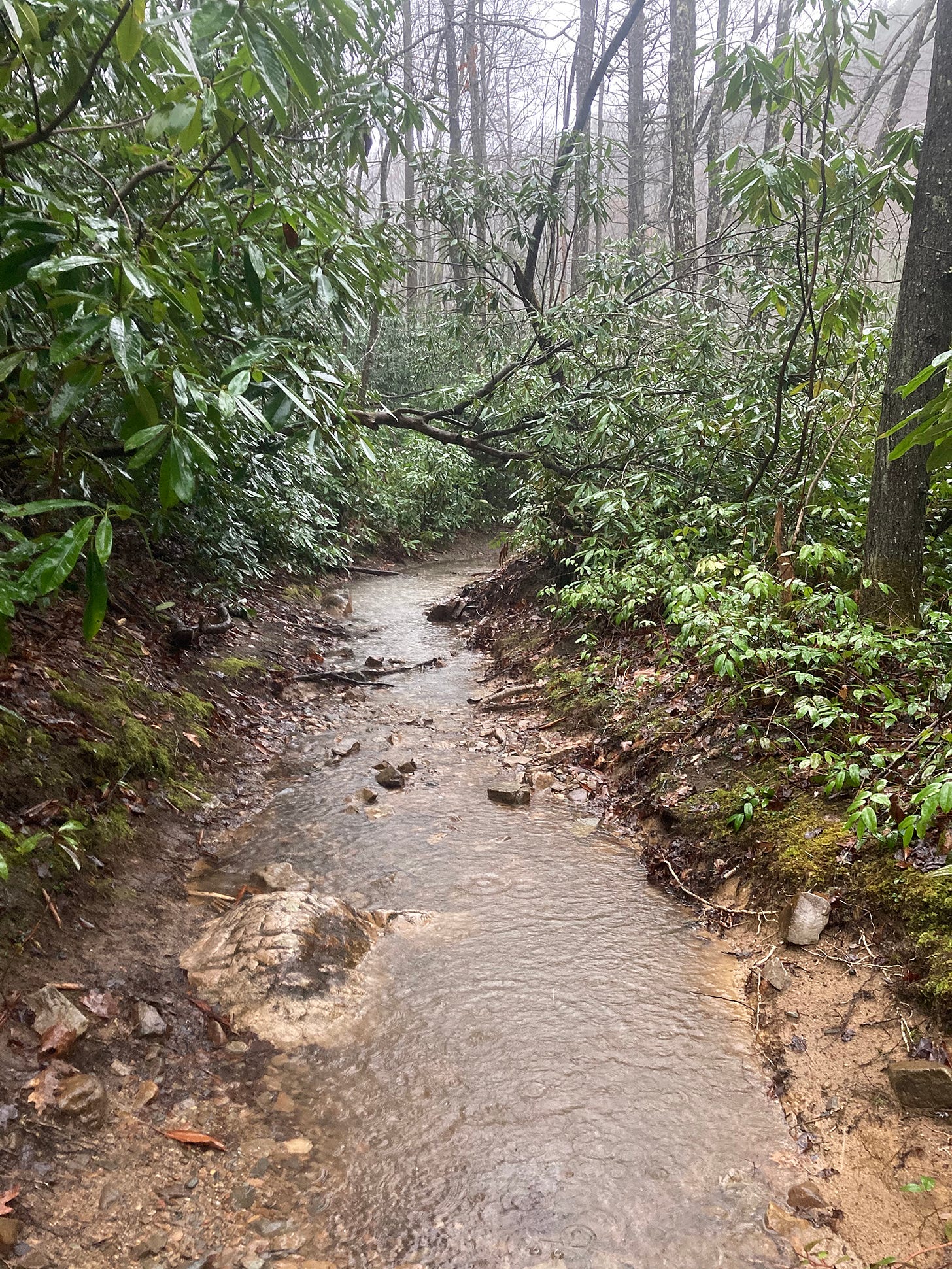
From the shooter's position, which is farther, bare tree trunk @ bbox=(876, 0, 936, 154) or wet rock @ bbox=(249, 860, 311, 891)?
bare tree trunk @ bbox=(876, 0, 936, 154)

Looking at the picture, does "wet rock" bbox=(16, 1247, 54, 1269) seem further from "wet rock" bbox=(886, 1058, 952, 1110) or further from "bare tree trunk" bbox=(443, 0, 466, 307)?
"bare tree trunk" bbox=(443, 0, 466, 307)

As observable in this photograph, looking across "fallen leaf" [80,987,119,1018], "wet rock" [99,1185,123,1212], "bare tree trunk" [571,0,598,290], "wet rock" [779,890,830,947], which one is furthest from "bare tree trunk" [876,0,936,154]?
"wet rock" [99,1185,123,1212]

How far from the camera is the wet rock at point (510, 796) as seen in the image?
15.0 ft

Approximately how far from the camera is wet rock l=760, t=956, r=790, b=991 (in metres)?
2.80

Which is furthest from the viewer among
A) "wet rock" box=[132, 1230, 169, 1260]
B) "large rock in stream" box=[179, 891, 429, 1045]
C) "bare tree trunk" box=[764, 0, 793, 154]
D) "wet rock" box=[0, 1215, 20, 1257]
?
"bare tree trunk" box=[764, 0, 793, 154]

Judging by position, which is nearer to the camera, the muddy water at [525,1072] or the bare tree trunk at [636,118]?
the muddy water at [525,1072]

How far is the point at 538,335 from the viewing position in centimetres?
698

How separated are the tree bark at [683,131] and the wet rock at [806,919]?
24.7 ft

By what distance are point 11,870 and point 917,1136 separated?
3.16m

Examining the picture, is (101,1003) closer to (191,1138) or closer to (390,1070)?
(191,1138)

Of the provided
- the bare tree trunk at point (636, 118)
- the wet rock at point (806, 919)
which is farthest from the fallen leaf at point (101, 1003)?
the bare tree trunk at point (636, 118)

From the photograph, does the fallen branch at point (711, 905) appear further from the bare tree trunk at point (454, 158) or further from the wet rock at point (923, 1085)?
the bare tree trunk at point (454, 158)

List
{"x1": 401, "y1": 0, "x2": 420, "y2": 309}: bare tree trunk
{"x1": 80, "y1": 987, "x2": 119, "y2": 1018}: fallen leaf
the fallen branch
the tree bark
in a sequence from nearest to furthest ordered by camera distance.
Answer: {"x1": 80, "y1": 987, "x2": 119, "y2": 1018}: fallen leaf → the fallen branch → {"x1": 401, "y1": 0, "x2": 420, "y2": 309}: bare tree trunk → the tree bark

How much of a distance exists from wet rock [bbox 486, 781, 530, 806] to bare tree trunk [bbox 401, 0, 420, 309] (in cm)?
346
